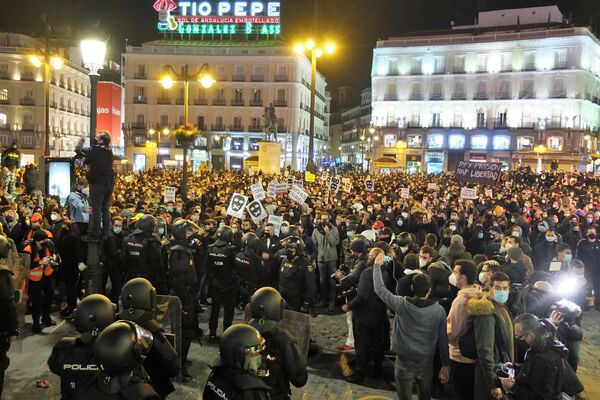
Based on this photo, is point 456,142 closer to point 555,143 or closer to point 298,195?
point 555,143

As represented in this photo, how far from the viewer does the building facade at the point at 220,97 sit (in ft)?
211

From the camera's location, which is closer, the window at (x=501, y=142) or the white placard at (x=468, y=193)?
the white placard at (x=468, y=193)

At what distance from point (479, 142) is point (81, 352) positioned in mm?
60192

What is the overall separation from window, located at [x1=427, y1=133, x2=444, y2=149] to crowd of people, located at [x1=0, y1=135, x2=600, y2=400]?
4897 cm

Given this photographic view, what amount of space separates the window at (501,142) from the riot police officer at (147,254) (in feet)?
185

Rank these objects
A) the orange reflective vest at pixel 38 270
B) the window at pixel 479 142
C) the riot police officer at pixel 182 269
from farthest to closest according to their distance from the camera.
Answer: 1. the window at pixel 479 142
2. the orange reflective vest at pixel 38 270
3. the riot police officer at pixel 182 269

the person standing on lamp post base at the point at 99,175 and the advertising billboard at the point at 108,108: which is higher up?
the advertising billboard at the point at 108,108

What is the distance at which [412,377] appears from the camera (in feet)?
16.6

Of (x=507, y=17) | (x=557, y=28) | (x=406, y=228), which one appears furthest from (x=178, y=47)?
(x=406, y=228)

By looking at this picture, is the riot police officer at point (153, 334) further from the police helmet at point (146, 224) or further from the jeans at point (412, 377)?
the police helmet at point (146, 224)

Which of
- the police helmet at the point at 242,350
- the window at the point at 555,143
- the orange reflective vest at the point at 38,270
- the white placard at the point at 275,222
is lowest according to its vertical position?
the orange reflective vest at the point at 38,270

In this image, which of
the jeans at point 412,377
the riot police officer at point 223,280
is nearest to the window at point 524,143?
the riot police officer at point 223,280

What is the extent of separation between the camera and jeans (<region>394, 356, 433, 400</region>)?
16.5ft

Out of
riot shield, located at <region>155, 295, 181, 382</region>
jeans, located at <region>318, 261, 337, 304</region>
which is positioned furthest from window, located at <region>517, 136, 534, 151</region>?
riot shield, located at <region>155, 295, 181, 382</region>
